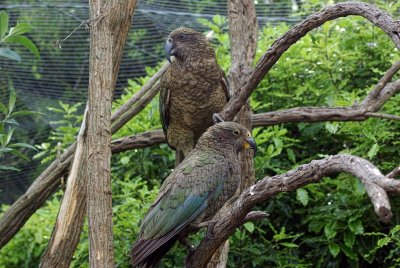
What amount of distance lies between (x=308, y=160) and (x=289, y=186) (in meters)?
2.26

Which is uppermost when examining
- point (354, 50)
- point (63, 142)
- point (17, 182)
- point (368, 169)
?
point (368, 169)

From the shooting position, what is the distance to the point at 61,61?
269 inches

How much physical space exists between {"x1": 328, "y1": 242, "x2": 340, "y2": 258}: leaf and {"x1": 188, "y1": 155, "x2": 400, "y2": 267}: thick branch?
56.5 inches

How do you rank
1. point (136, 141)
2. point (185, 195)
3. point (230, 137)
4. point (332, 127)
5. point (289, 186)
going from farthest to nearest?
point (332, 127)
point (136, 141)
point (230, 137)
point (185, 195)
point (289, 186)

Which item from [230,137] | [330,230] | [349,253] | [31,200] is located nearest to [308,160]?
[330,230]

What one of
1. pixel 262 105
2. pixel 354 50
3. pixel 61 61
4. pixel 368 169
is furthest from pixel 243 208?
pixel 61 61

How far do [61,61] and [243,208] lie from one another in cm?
399

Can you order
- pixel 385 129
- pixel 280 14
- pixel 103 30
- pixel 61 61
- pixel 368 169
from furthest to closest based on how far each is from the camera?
pixel 61 61
pixel 280 14
pixel 385 129
pixel 103 30
pixel 368 169

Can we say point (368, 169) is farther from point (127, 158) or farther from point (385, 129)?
point (127, 158)

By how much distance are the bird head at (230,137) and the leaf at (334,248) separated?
1136mm

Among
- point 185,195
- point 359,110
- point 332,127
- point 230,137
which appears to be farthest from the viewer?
point 332,127

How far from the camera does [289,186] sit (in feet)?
9.75

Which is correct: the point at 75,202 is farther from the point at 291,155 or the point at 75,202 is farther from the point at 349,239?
the point at 349,239

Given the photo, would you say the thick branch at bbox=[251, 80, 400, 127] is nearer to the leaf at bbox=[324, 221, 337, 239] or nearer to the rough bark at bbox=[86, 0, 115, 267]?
the leaf at bbox=[324, 221, 337, 239]
